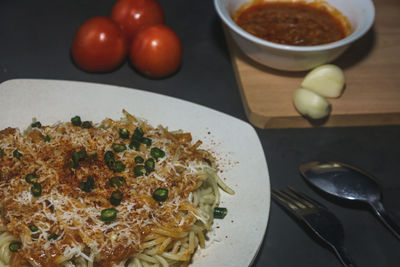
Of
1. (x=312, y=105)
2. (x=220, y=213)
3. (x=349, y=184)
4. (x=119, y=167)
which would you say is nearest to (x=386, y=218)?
(x=349, y=184)

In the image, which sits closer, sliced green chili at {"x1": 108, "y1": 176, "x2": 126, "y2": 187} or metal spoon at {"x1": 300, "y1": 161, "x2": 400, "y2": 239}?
sliced green chili at {"x1": 108, "y1": 176, "x2": 126, "y2": 187}

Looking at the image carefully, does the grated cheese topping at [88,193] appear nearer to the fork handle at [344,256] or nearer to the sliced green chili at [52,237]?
the sliced green chili at [52,237]

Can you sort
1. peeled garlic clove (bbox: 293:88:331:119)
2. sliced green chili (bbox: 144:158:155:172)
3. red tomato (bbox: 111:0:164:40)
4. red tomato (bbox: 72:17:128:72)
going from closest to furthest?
sliced green chili (bbox: 144:158:155:172) → peeled garlic clove (bbox: 293:88:331:119) → red tomato (bbox: 72:17:128:72) → red tomato (bbox: 111:0:164:40)

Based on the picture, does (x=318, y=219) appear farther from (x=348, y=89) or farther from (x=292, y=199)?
(x=348, y=89)

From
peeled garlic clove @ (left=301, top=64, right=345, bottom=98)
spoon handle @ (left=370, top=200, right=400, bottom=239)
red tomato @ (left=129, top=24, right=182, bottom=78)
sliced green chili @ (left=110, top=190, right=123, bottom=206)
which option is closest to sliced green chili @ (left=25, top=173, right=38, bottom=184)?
sliced green chili @ (left=110, top=190, right=123, bottom=206)

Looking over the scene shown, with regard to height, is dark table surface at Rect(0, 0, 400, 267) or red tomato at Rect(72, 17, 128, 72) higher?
A: red tomato at Rect(72, 17, 128, 72)

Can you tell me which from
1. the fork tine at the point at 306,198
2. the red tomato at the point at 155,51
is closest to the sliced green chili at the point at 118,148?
the fork tine at the point at 306,198

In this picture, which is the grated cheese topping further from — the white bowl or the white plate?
the white bowl
